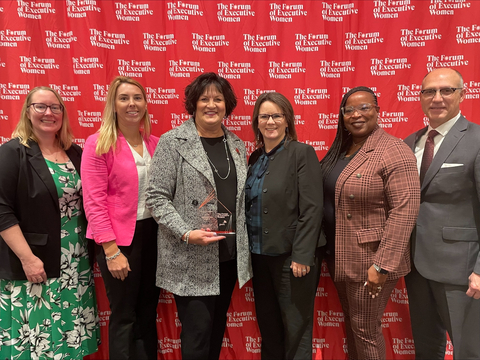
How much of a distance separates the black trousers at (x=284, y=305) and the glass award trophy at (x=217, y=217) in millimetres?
338

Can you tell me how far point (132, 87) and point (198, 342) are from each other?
1774mm

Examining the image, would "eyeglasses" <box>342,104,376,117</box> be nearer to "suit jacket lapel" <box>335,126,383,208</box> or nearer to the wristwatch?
"suit jacket lapel" <box>335,126,383,208</box>

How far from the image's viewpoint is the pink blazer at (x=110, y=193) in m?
1.86

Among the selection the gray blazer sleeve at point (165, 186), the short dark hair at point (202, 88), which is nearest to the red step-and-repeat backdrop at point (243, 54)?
the short dark hair at point (202, 88)

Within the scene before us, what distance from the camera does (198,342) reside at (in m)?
1.81

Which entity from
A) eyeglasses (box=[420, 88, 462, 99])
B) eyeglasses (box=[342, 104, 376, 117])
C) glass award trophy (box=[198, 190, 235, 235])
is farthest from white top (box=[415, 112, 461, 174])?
glass award trophy (box=[198, 190, 235, 235])

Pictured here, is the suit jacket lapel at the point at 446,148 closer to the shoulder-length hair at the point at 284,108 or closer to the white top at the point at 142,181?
the shoulder-length hair at the point at 284,108

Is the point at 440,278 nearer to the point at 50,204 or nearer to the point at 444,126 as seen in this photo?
the point at 444,126

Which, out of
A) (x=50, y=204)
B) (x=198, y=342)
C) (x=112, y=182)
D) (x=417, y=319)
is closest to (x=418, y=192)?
(x=417, y=319)

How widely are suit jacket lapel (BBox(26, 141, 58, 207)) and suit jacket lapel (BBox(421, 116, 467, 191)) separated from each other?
2.45m

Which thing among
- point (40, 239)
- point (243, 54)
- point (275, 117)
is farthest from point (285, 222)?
point (40, 239)

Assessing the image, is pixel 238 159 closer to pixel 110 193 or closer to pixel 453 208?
pixel 110 193

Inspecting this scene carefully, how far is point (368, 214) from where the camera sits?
70.4 inches

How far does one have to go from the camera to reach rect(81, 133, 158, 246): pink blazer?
1.86 m
